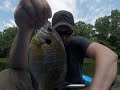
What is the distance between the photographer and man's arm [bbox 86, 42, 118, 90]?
101 inches

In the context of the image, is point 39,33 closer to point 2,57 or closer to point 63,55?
point 63,55

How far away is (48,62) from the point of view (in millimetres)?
1673

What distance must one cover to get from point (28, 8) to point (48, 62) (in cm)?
47

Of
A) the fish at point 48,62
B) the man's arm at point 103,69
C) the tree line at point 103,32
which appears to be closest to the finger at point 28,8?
the fish at point 48,62

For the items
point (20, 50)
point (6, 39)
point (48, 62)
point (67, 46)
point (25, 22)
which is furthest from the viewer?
point (6, 39)

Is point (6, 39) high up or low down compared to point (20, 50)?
up

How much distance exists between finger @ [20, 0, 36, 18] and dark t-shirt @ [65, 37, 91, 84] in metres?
1.39

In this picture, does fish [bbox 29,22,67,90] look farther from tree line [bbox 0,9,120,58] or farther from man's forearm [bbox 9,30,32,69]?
tree line [bbox 0,9,120,58]

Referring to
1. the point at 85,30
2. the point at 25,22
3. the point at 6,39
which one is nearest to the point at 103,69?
the point at 25,22

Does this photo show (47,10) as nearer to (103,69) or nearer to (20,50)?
(20,50)

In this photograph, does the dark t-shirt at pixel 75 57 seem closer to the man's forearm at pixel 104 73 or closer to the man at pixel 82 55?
the man at pixel 82 55

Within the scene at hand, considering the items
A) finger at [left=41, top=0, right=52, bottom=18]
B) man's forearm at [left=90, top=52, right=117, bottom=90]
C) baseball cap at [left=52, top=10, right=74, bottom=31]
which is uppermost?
baseball cap at [left=52, top=10, right=74, bottom=31]

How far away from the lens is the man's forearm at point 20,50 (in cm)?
238

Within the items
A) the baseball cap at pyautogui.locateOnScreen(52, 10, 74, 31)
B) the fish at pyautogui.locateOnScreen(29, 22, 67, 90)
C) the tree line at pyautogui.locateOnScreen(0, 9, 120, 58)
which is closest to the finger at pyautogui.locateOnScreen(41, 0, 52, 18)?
the fish at pyautogui.locateOnScreen(29, 22, 67, 90)
